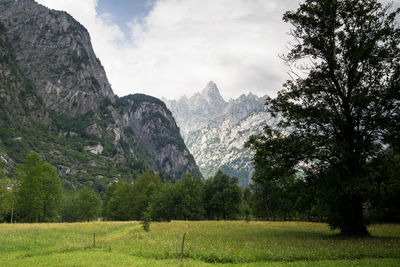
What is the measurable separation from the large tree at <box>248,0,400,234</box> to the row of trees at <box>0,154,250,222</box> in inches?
1589

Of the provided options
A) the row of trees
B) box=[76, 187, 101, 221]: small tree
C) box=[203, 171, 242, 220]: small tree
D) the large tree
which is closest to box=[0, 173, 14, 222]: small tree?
the row of trees

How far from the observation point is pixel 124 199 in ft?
323

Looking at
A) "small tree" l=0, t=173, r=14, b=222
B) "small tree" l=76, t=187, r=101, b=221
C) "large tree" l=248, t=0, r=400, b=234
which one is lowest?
"small tree" l=76, t=187, r=101, b=221

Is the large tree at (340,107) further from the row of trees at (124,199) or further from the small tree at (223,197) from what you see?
the small tree at (223,197)

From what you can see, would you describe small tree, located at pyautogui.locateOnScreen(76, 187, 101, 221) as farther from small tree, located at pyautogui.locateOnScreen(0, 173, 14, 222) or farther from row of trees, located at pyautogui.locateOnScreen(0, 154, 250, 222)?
small tree, located at pyautogui.locateOnScreen(0, 173, 14, 222)

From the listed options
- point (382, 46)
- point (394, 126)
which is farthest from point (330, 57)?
point (394, 126)

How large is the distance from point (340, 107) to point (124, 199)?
8550 cm

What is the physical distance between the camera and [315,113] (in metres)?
27.8

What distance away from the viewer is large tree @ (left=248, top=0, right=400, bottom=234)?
2586cm

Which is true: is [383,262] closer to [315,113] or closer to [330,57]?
[315,113]

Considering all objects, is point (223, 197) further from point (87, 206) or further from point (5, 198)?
point (5, 198)

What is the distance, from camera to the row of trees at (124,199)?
70.1 meters

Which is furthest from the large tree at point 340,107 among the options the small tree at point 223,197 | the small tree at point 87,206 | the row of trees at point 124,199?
the small tree at point 87,206

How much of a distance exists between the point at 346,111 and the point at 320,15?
10.7m
